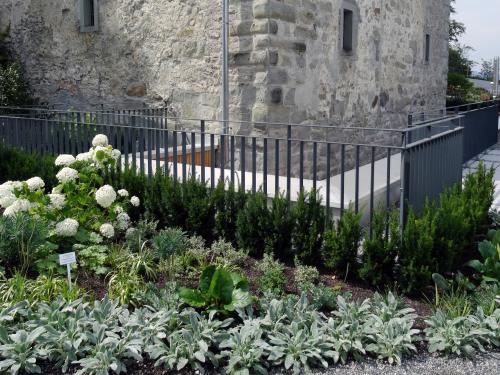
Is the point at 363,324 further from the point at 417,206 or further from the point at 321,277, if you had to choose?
the point at 417,206

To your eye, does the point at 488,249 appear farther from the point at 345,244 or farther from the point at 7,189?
the point at 7,189

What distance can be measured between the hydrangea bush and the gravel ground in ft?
7.25

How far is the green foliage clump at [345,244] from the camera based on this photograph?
4457mm

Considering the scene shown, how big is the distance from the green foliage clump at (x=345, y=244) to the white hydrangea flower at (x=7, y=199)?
2.45m

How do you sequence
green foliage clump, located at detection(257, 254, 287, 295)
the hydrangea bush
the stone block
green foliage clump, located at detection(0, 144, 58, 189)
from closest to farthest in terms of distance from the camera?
green foliage clump, located at detection(257, 254, 287, 295) < the hydrangea bush < green foliage clump, located at detection(0, 144, 58, 189) < the stone block

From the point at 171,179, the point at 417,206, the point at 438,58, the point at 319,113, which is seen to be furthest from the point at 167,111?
the point at 438,58

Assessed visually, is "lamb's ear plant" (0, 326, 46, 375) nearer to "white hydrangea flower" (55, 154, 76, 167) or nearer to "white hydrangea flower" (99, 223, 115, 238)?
"white hydrangea flower" (99, 223, 115, 238)

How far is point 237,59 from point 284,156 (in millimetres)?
1414

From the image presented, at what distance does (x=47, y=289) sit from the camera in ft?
13.0

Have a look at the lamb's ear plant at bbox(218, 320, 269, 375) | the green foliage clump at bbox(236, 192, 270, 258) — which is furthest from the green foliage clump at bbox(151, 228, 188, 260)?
the lamb's ear plant at bbox(218, 320, 269, 375)

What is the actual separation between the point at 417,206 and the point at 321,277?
3.68 ft

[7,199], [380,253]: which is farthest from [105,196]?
[380,253]

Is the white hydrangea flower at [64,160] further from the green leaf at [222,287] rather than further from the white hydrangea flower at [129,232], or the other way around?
the green leaf at [222,287]

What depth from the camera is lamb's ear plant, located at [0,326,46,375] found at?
10.3 ft
